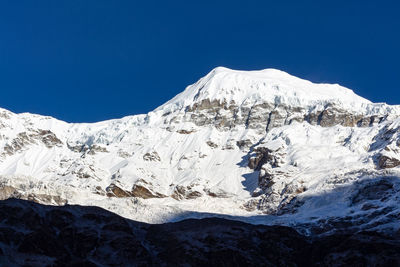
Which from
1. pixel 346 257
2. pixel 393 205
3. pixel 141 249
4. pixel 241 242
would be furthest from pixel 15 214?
pixel 393 205

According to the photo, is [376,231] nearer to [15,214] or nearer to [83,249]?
[83,249]

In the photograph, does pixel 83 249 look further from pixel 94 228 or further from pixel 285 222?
pixel 285 222

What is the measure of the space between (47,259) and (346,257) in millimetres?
55267

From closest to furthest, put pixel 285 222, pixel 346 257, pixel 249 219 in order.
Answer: pixel 346 257
pixel 285 222
pixel 249 219

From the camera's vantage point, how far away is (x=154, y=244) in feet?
445

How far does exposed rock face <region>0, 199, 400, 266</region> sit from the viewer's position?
388ft

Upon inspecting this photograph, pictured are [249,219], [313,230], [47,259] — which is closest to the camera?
[47,259]

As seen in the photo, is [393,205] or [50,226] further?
[393,205]

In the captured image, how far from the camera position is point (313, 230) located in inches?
6501

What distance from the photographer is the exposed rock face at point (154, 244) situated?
388 feet

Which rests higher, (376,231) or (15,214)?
(15,214)

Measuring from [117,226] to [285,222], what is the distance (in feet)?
195

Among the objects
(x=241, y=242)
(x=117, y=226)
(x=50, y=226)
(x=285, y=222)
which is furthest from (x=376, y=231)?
(x=50, y=226)

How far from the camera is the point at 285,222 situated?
179m
